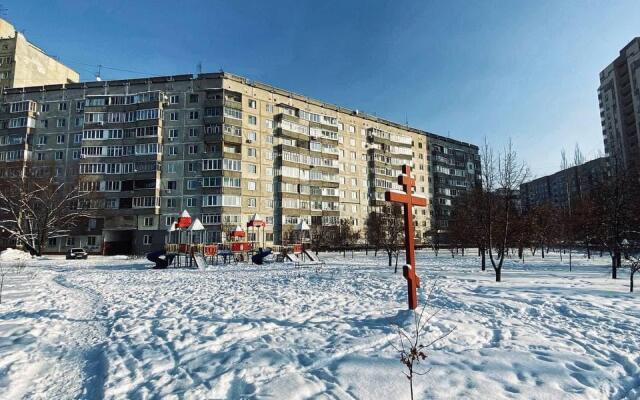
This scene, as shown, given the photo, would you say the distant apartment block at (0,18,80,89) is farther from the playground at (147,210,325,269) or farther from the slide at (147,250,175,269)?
the slide at (147,250,175,269)

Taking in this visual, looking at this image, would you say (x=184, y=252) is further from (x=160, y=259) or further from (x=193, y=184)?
(x=193, y=184)

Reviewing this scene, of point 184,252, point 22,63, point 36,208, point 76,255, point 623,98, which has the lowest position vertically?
point 76,255

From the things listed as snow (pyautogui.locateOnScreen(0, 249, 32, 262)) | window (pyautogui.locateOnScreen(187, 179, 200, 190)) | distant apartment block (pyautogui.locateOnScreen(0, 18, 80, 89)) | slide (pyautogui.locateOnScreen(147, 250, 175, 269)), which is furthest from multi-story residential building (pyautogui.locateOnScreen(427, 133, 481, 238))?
distant apartment block (pyautogui.locateOnScreen(0, 18, 80, 89))

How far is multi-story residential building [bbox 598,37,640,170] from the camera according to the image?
69.6 metres

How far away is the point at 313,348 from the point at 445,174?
80.6 metres

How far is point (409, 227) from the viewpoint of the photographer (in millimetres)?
8078

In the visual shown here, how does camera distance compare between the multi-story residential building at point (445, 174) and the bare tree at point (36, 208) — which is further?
the multi-story residential building at point (445, 174)

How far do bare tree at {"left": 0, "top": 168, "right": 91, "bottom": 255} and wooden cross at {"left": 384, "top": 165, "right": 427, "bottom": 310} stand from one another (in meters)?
44.0

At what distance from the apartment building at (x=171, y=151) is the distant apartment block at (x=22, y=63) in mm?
9066

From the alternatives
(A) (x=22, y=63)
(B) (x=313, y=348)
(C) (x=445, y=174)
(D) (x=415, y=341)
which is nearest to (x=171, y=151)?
(A) (x=22, y=63)

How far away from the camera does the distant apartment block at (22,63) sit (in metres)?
59.8

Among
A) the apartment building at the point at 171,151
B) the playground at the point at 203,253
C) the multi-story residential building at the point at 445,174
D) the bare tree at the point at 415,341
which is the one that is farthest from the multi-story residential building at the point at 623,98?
the bare tree at the point at 415,341

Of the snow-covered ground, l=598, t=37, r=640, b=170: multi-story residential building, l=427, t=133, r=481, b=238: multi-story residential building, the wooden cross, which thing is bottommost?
the snow-covered ground

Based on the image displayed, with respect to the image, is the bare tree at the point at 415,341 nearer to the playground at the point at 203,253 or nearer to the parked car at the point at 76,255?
the playground at the point at 203,253
